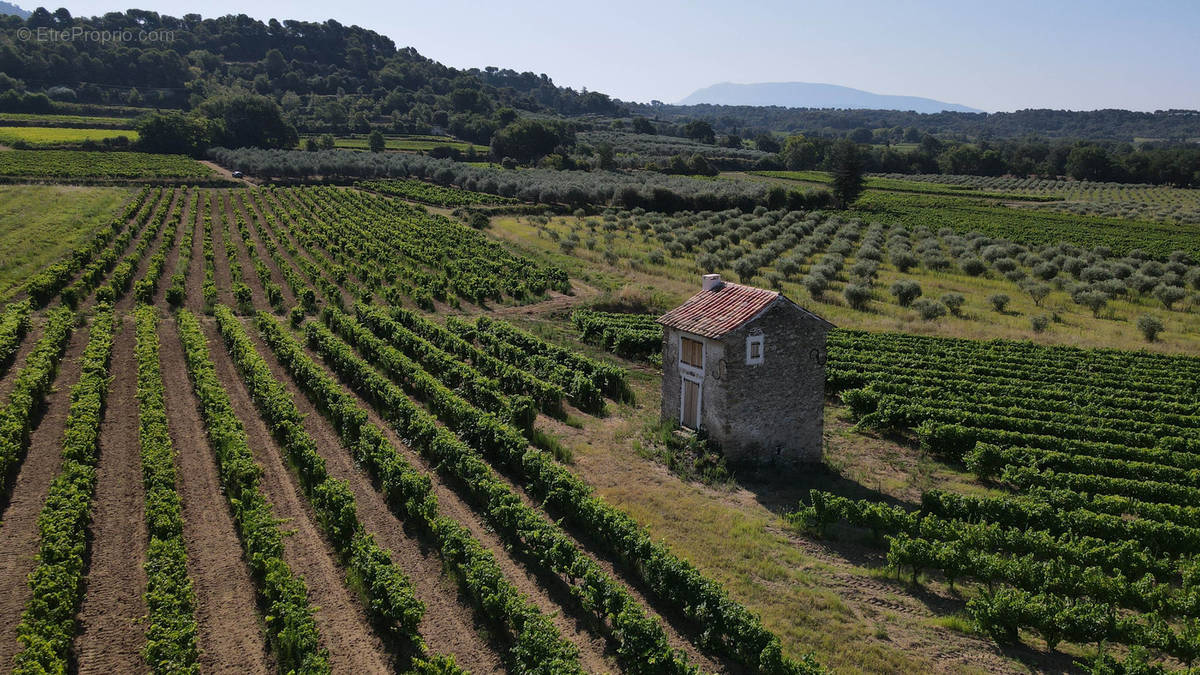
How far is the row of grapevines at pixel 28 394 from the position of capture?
20.1 metres

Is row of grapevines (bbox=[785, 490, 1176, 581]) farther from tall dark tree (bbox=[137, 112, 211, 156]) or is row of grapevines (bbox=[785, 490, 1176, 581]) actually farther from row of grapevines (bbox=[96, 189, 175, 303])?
tall dark tree (bbox=[137, 112, 211, 156])

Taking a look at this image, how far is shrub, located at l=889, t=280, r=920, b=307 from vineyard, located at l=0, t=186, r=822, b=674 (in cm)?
2865

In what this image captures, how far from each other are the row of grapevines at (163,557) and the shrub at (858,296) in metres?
40.1

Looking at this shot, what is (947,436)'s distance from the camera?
2438cm

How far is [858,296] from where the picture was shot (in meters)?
49.4

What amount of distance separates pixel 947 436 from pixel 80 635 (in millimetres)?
23678

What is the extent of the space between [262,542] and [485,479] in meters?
5.51

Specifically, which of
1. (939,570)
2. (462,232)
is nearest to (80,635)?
(939,570)

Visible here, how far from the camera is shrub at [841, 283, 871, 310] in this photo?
162 ft

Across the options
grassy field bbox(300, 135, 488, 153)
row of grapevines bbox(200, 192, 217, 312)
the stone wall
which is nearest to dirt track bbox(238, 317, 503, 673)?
the stone wall

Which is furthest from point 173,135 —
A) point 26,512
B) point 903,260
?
point 26,512

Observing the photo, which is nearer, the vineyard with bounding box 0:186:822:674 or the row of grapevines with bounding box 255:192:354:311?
the vineyard with bounding box 0:186:822:674

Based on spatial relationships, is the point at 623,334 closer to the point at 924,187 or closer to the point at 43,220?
the point at 43,220

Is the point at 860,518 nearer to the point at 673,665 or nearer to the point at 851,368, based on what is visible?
the point at 673,665
